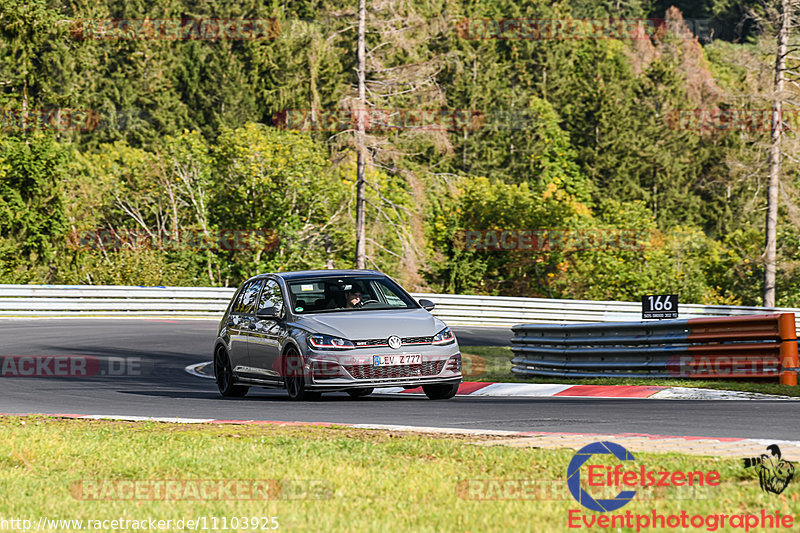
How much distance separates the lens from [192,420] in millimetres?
10898

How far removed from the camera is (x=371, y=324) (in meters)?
13.0

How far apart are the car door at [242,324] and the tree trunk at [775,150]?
28459mm

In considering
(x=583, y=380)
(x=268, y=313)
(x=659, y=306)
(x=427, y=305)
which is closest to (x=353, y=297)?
(x=427, y=305)

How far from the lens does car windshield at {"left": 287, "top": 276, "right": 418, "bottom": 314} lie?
1390cm

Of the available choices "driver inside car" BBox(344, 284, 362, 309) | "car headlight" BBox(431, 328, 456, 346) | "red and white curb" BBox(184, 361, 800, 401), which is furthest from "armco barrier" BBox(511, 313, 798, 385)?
"driver inside car" BBox(344, 284, 362, 309)

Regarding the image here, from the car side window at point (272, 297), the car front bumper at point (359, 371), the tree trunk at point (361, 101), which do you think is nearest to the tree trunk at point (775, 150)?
the tree trunk at point (361, 101)

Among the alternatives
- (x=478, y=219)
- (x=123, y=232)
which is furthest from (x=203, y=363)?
(x=123, y=232)

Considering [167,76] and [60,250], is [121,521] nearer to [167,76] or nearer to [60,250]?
[60,250]

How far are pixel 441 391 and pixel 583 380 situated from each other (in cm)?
367

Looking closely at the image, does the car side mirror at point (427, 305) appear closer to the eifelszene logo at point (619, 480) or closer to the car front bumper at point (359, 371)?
the car front bumper at point (359, 371)

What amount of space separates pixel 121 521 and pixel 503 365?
17.3 metres

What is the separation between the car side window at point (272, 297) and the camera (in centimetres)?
1401

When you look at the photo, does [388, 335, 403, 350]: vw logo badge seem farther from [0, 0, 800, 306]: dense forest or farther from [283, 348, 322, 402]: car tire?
[0, 0, 800, 306]: dense forest

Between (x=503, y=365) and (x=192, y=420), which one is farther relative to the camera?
(x=503, y=365)
